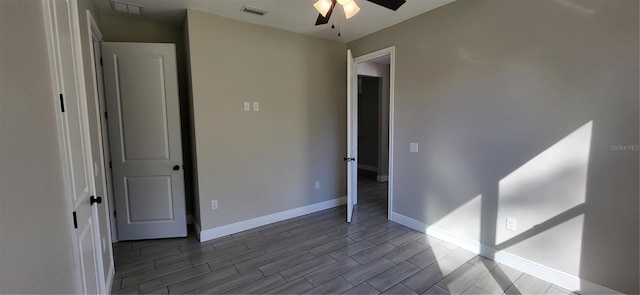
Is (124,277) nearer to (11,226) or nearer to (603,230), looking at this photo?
(11,226)

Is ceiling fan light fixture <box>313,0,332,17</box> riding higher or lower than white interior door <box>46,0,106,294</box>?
higher

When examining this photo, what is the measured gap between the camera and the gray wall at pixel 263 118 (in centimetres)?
303

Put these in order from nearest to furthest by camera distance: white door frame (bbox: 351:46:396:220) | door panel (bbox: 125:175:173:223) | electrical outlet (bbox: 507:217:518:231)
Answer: electrical outlet (bbox: 507:217:518:231)
door panel (bbox: 125:175:173:223)
white door frame (bbox: 351:46:396:220)

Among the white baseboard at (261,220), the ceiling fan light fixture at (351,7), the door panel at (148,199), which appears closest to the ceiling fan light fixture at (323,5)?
the ceiling fan light fixture at (351,7)

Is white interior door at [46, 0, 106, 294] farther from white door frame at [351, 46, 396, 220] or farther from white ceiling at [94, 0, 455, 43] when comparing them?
white door frame at [351, 46, 396, 220]

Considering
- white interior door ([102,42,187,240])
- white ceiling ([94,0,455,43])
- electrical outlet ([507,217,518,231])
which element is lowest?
electrical outlet ([507,217,518,231])

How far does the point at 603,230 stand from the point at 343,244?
213 centimetres

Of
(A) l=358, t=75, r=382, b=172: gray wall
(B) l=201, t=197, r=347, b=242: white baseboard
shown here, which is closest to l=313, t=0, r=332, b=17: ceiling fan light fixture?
(B) l=201, t=197, r=347, b=242: white baseboard

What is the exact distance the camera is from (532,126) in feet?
7.52

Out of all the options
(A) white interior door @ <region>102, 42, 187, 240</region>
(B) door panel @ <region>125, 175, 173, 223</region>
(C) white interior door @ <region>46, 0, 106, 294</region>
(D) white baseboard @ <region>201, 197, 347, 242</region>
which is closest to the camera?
(C) white interior door @ <region>46, 0, 106, 294</region>

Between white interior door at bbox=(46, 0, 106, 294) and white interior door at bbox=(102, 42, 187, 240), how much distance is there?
3.73ft

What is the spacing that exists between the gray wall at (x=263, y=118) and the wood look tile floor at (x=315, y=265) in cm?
49

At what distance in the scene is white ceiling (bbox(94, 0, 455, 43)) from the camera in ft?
8.94

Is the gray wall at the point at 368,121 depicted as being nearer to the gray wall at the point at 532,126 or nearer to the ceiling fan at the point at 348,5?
the gray wall at the point at 532,126
